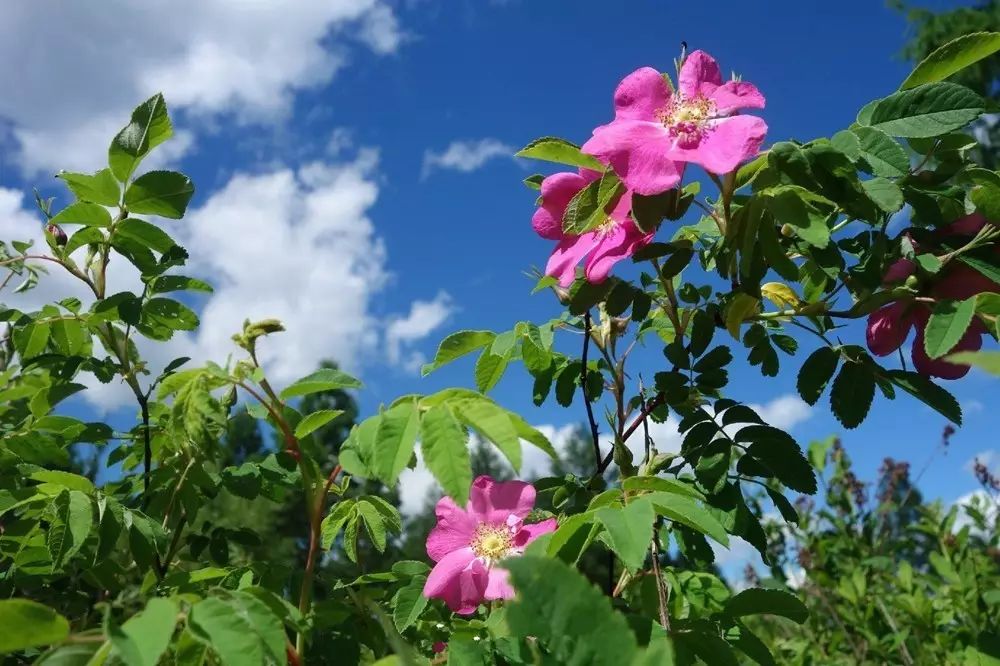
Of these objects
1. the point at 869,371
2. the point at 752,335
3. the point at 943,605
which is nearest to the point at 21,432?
the point at 752,335

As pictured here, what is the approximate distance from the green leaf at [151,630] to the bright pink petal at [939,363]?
956 millimetres

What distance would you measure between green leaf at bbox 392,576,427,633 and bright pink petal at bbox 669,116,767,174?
0.66 metres

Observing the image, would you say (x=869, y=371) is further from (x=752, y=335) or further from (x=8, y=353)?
(x=8, y=353)

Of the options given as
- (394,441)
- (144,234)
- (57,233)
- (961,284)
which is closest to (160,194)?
(144,234)

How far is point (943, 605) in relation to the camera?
2545 millimetres

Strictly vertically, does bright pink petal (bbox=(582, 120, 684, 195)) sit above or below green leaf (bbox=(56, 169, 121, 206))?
below

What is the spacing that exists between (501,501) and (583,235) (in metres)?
0.43

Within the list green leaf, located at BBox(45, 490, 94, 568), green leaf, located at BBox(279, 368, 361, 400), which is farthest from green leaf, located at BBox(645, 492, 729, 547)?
green leaf, located at BBox(45, 490, 94, 568)

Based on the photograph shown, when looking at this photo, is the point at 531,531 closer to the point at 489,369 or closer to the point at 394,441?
the point at 489,369

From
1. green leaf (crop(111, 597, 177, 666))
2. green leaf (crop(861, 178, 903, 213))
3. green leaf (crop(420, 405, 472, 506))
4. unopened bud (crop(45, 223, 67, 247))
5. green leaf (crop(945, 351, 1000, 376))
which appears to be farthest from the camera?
unopened bud (crop(45, 223, 67, 247))

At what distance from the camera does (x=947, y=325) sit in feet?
3.21

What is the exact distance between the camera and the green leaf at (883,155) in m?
0.98

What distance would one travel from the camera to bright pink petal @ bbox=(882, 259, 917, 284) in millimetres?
1096

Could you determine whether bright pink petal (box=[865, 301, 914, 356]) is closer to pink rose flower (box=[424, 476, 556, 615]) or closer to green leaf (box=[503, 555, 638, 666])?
pink rose flower (box=[424, 476, 556, 615])
